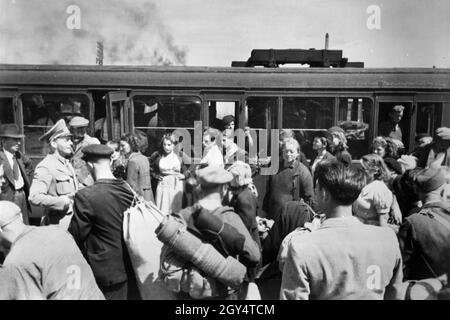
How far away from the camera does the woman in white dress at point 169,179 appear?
3.67 metres

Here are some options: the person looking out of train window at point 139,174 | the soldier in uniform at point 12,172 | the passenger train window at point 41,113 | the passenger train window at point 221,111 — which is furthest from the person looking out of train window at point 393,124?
the soldier in uniform at point 12,172

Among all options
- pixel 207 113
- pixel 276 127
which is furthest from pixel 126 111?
pixel 276 127

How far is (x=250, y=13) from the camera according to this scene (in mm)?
3270

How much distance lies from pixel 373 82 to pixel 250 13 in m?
2.24

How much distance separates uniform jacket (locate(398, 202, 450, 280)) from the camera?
2.36m

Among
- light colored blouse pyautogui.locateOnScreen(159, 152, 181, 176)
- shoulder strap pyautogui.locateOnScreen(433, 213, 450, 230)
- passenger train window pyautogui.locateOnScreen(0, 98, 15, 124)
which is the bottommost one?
shoulder strap pyautogui.locateOnScreen(433, 213, 450, 230)

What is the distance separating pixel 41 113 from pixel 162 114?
149cm

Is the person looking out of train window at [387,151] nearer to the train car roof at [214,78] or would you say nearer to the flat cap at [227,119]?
the train car roof at [214,78]

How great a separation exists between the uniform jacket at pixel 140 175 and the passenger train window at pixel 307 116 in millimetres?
1727

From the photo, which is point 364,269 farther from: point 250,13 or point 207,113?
point 207,113

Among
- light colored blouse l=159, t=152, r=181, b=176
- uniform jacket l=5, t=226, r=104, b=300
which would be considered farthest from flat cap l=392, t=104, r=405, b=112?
uniform jacket l=5, t=226, r=104, b=300

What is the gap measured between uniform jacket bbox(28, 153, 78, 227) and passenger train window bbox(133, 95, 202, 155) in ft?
4.29

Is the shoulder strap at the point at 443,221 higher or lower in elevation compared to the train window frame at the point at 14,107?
lower

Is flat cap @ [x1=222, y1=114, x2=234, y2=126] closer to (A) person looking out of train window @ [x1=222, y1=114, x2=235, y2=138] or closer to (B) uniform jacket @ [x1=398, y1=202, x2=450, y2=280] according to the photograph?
(A) person looking out of train window @ [x1=222, y1=114, x2=235, y2=138]
